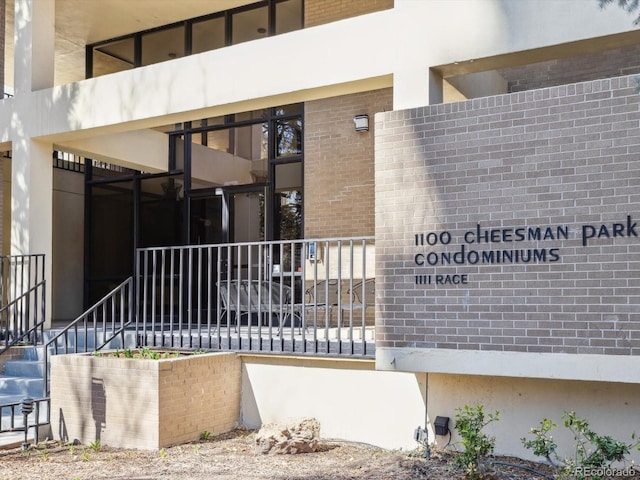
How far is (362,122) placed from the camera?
9.76 m

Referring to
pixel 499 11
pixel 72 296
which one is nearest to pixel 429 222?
pixel 499 11

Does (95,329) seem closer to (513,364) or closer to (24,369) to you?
(24,369)

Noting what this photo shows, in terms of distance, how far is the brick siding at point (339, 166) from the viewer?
9766 millimetres

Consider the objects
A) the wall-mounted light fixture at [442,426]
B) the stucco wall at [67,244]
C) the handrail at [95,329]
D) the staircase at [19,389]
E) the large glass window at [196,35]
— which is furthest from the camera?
the stucco wall at [67,244]

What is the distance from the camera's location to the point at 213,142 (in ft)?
38.4

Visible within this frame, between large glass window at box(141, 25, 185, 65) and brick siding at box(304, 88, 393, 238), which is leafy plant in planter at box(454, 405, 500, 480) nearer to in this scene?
brick siding at box(304, 88, 393, 238)

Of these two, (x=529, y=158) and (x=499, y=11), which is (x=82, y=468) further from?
(x=499, y=11)

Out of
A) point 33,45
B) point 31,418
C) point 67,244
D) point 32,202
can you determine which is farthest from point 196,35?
point 31,418

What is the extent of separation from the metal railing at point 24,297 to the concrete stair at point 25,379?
0.28 metres

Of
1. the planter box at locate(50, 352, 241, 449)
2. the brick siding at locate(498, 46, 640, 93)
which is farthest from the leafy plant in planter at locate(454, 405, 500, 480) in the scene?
the brick siding at locate(498, 46, 640, 93)

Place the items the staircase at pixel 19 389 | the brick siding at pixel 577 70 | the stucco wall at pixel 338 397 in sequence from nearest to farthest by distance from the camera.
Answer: the stucco wall at pixel 338 397
the staircase at pixel 19 389
the brick siding at pixel 577 70

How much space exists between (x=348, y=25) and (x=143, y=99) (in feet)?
9.49

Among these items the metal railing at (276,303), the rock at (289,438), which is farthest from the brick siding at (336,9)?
the rock at (289,438)

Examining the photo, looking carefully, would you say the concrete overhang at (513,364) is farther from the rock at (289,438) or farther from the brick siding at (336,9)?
the brick siding at (336,9)
